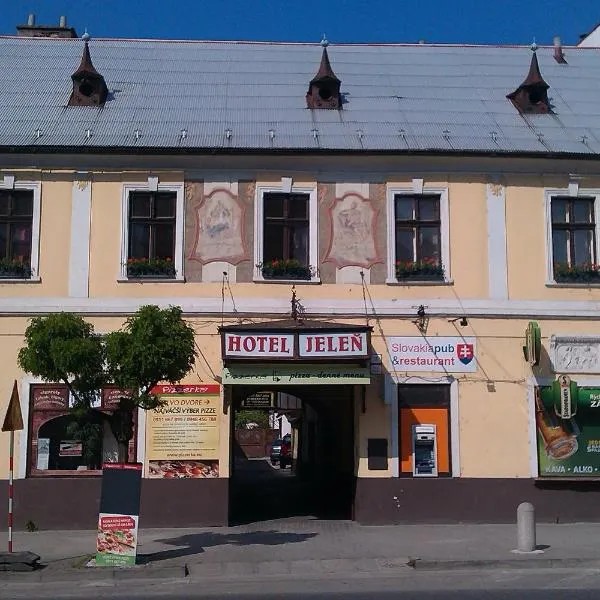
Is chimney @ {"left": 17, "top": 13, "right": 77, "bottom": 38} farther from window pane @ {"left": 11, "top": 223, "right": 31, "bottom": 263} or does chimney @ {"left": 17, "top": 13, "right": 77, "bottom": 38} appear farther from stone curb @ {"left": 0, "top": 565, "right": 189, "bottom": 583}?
→ stone curb @ {"left": 0, "top": 565, "right": 189, "bottom": 583}

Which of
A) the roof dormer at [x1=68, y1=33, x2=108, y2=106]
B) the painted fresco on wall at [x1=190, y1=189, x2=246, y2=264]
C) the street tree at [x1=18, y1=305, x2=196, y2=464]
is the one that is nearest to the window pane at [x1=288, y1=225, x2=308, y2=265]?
the painted fresco on wall at [x1=190, y1=189, x2=246, y2=264]

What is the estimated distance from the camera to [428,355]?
1698 centimetres

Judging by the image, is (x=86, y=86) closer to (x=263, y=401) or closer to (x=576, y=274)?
(x=576, y=274)

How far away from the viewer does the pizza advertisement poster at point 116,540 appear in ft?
41.3

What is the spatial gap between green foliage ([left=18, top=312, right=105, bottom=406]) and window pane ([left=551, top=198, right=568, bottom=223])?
9.51 metres

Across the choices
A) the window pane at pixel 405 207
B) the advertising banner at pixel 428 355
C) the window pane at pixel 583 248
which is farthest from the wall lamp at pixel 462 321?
the window pane at pixel 583 248

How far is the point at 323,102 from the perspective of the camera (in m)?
19.1

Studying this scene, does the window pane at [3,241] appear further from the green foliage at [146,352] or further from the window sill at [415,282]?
the window sill at [415,282]

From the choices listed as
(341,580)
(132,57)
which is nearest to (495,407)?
(341,580)

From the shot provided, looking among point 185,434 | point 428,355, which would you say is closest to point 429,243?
point 428,355

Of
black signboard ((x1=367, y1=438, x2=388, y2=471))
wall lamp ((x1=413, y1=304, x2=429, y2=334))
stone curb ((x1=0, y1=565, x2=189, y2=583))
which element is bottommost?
stone curb ((x1=0, y1=565, x2=189, y2=583))

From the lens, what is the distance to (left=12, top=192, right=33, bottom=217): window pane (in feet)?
56.5

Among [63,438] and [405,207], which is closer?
[63,438]

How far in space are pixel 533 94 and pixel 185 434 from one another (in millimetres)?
10404
